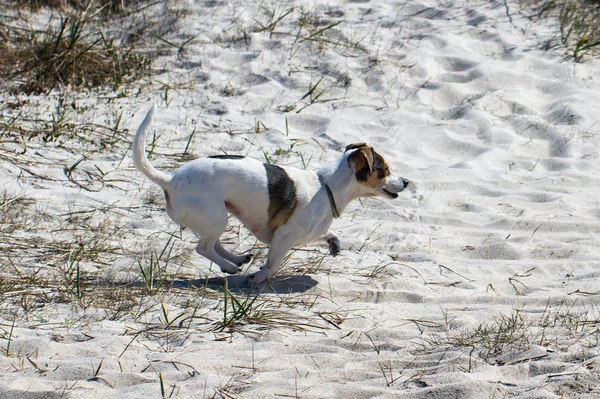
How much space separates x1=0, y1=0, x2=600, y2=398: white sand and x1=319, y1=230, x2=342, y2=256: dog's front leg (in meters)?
0.10

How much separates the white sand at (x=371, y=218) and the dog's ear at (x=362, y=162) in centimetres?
58

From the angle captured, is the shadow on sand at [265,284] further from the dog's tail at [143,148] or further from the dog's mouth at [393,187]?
the dog's mouth at [393,187]

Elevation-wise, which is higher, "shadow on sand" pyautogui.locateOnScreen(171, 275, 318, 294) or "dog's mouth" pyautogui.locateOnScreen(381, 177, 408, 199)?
"dog's mouth" pyautogui.locateOnScreen(381, 177, 408, 199)

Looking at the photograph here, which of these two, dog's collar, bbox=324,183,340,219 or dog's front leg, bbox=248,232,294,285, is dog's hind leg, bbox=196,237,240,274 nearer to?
dog's front leg, bbox=248,232,294,285

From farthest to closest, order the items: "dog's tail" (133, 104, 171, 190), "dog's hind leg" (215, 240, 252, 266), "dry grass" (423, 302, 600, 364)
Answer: "dog's hind leg" (215, 240, 252, 266), "dog's tail" (133, 104, 171, 190), "dry grass" (423, 302, 600, 364)

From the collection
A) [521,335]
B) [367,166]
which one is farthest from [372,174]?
[521,335]

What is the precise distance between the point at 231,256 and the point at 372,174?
1.14 metres

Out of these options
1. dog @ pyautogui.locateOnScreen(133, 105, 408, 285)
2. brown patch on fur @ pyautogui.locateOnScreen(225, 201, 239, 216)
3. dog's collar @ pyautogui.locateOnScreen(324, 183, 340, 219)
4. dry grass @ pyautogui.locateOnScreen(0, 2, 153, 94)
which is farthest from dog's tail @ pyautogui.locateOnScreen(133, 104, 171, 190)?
dry grass @ pyautogui.locateOnScreen(0, 2, 153, 94)

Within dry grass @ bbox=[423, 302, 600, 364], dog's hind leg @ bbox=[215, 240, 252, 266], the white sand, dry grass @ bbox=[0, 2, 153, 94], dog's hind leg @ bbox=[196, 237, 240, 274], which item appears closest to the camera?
the white sand

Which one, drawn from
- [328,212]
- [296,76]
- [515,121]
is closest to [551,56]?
[515,121]

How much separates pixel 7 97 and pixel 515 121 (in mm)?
4879

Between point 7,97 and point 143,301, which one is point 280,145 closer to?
point 7,97

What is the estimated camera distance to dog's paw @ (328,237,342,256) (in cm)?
580

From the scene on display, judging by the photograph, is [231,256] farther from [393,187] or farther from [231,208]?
[393,187]
